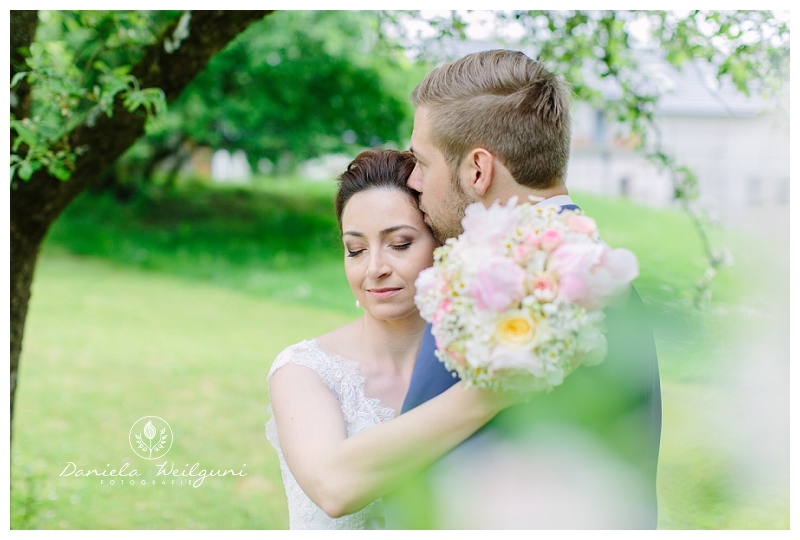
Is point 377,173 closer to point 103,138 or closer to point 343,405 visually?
point 343,405

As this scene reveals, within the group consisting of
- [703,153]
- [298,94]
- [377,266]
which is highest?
[298,94]

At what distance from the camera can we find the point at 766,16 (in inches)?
142

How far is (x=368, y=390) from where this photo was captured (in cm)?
236

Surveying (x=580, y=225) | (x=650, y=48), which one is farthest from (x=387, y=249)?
(x=650, y=48)

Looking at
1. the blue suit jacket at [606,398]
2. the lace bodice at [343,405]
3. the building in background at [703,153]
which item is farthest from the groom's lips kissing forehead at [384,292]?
the building in background at [703,153]

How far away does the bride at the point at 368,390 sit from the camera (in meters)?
1.62

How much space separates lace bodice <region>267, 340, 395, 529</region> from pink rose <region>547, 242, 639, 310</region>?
106 cm

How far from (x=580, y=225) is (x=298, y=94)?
12836 millimetres

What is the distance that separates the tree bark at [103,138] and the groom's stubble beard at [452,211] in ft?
5.33

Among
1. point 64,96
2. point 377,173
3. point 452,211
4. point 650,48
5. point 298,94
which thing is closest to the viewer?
point 452,211

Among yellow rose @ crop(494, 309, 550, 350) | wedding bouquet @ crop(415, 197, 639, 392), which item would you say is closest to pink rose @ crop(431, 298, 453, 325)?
wedding bouquet @ crop(415, 197, 639, 392)

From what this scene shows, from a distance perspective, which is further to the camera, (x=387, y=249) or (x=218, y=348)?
(x=218, y=348)
